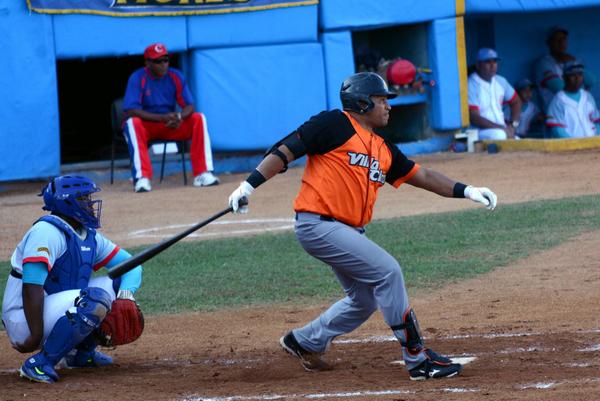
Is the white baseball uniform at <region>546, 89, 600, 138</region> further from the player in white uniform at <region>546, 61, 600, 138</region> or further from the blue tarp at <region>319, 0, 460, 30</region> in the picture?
the blue tarp at <region>319, 0, 460, 30</region>

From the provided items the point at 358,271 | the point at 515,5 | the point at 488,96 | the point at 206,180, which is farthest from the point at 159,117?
the point at 358,271

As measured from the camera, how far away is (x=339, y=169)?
19.2 feet

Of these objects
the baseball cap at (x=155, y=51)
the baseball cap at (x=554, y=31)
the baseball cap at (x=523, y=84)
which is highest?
the baseball cap at (x=155, y=51)

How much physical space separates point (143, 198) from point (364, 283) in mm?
7437

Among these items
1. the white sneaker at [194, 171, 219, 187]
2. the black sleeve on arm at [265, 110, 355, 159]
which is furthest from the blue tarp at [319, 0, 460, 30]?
the black sleeve on arm at [265, 110, 355, 159]

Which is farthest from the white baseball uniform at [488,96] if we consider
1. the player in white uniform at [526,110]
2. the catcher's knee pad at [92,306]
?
the catcher's knee pad at [92,306]

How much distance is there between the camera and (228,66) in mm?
14570

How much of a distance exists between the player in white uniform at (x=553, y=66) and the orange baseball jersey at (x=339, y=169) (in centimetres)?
1190

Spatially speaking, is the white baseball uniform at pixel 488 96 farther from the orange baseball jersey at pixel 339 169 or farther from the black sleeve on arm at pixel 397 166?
the orange baseball jersey at pixel 339 169

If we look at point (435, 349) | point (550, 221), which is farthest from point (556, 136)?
point (435, 349)

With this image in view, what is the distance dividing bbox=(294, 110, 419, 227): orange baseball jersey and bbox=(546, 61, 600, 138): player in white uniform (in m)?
11.3

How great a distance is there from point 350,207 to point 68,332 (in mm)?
1606

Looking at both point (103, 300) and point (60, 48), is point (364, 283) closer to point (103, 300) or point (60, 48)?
point (103, 300)

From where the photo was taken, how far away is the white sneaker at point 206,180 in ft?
44.9
